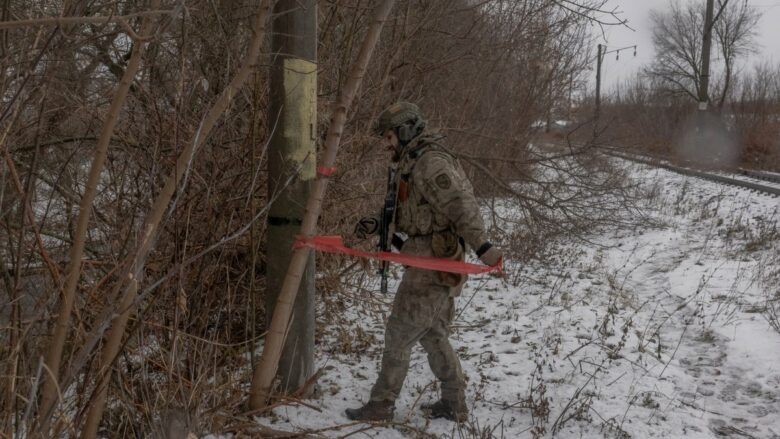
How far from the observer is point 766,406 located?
435 cm

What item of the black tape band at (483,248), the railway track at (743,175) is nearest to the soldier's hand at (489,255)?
the black tape band at (483,248)

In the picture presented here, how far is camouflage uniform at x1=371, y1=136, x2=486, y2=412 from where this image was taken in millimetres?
3779

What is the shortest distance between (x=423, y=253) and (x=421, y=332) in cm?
49

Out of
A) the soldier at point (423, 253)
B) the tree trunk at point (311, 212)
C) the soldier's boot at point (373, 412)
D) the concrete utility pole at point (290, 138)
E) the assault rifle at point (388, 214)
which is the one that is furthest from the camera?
the assault rifle at point (388, 214)

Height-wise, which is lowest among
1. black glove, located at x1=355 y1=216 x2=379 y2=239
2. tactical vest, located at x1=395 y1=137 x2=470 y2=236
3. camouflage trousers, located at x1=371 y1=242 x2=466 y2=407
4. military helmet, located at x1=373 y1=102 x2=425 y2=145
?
camouflage trousers, located at x1=371 y1=242 x2=466 y2=407

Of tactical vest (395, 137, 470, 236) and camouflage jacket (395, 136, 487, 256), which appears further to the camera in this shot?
tactical vest (395, 137, 470, 236)

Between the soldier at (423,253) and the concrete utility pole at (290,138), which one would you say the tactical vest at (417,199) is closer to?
the soldier at (423,253)

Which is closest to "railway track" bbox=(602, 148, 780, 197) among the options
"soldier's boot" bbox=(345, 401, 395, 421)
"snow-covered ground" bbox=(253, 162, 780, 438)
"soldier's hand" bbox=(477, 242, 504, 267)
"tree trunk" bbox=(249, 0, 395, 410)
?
"snow-covered ground" bbox=(253, 162, 780, 438)

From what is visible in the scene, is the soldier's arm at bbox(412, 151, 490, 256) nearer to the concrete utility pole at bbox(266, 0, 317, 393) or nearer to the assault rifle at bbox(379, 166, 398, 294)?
the assault rifle at bbox(379, 166, 398, 294)

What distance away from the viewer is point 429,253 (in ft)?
12.9

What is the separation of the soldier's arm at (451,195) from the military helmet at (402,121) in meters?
0.19

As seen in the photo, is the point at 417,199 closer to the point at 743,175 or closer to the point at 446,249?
the point at 446,249

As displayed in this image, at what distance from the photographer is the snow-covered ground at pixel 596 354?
400 cm

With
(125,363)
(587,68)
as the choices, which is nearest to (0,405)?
(125,363)
